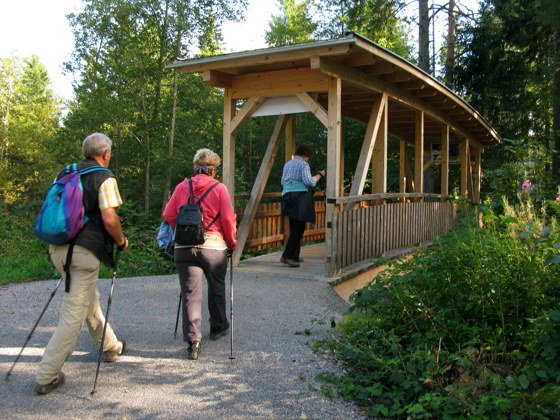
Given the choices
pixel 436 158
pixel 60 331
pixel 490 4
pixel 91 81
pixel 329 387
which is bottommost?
pixel 329 387

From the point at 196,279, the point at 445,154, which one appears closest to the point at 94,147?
the point at 196,279

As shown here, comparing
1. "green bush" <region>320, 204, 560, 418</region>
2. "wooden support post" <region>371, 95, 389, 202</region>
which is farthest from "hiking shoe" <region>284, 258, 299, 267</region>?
"green bush" <region>320, 204, 560, 418</region>

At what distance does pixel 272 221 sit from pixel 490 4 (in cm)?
1436

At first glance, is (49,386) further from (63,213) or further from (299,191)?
(299,191)

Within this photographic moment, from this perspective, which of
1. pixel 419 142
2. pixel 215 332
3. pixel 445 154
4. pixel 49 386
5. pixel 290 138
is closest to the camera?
pixel 49 386

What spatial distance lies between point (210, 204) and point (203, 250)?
38cm

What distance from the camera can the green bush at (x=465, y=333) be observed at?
341 cm

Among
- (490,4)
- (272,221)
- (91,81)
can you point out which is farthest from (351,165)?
(272,221)

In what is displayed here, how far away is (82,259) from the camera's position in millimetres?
3510

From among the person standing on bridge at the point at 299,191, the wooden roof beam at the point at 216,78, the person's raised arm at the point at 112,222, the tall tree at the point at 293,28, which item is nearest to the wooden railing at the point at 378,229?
the person standing on bridge at the point at 299,191

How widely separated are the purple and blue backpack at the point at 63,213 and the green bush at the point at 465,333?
204 cm

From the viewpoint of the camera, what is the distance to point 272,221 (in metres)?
9.62

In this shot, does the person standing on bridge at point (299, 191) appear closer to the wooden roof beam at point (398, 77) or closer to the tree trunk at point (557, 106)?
the wooden roof beam at point (398, 77)

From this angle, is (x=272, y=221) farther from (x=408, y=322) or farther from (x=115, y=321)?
(x=408, y=322)
